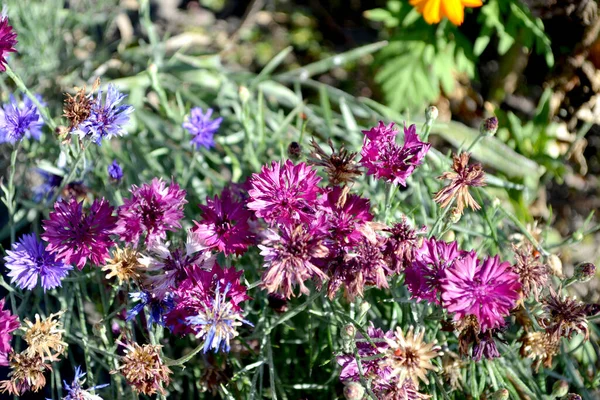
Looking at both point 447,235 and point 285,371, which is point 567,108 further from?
point 285,371

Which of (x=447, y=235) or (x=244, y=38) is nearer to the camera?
(x=447, y=235)

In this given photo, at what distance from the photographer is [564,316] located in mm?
928

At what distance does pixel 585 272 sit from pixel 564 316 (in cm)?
10

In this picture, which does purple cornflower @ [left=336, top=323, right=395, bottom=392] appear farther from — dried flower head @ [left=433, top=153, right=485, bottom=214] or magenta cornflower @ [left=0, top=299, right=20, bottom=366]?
magenta cornflower @ [left=0, top=299, right=20, bottom=366]

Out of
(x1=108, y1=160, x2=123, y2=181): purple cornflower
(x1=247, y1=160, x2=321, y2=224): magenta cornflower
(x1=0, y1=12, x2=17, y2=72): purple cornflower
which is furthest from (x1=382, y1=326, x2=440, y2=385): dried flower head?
(x1=0, y1=12, x2=17, y2=72): purple cornflower

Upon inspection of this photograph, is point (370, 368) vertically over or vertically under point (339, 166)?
under

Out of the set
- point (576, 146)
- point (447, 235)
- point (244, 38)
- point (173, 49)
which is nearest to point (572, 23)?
point (576, 146)

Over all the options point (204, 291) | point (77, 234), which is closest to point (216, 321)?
point (204, 291)

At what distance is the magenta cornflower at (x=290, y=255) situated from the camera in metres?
0.84

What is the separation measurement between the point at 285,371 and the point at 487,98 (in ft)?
3.52

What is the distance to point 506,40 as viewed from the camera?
1559mm

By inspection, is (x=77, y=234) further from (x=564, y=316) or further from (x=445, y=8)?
(x=445, y=8)

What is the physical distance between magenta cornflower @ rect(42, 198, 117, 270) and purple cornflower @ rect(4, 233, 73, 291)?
0.05 metres

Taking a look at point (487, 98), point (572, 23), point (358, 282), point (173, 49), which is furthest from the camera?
point (173, 49)
